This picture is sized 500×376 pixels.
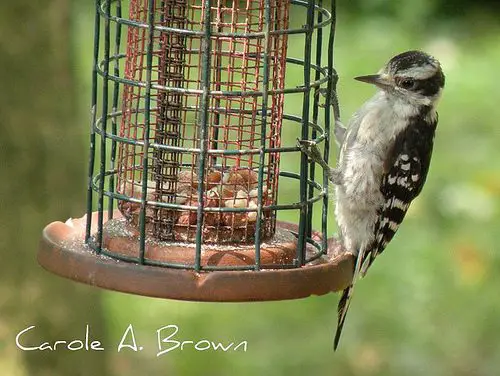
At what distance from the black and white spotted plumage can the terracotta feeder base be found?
1.04 meters

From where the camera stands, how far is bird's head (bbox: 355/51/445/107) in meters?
6.00

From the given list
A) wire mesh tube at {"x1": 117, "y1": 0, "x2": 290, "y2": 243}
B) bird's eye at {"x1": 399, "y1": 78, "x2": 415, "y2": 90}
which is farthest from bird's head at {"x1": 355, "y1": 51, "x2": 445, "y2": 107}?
wire mesh tube at {"x1": 117, "y1": 0, "x2": 290, "y2": 243}

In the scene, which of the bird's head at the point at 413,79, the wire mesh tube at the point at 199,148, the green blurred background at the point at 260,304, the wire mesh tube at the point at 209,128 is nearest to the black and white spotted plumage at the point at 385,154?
the bird's head at the point at 413,79

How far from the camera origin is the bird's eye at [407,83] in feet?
19.8

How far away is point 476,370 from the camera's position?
26.1ft

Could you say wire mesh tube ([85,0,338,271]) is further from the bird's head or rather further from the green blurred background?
the green blurred background

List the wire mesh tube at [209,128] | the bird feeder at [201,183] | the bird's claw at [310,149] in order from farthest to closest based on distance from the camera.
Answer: the bird's claw at [310,149] < the wire mesh tube at [209,128] < the bird feeder at [201,183]

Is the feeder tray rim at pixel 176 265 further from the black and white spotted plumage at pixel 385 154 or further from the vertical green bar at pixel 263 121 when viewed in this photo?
the black and white spotted plumage at pixel 385 154

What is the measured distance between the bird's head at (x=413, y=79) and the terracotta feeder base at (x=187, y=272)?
1.41 m

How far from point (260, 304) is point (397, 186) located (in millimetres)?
2712

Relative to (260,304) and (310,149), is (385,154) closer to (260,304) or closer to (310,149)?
(310,149)

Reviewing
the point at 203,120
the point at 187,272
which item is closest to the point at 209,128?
the point at 203,120

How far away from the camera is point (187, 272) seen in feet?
14.3

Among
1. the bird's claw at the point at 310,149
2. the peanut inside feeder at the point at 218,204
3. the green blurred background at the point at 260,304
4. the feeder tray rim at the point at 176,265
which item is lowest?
the green blurred background at the point at 260,304
